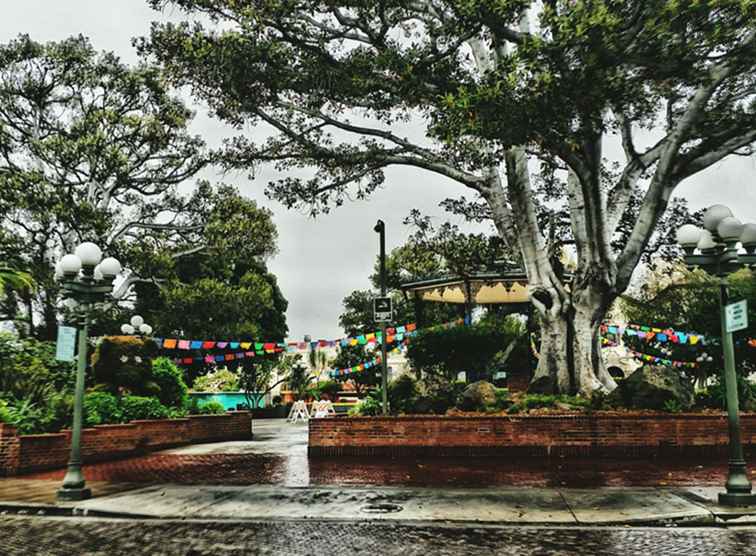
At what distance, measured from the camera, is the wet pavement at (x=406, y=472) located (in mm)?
8750

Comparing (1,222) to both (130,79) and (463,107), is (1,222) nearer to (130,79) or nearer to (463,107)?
(130,79)

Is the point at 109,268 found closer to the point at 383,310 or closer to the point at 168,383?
the point at 383,310

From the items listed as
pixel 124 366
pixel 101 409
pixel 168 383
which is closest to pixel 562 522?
pixel 101 409

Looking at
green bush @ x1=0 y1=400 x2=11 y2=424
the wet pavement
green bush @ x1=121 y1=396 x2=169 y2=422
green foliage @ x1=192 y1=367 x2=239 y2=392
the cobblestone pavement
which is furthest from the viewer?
green foliage @ x1=192 y1=367 x2=239 y2=392

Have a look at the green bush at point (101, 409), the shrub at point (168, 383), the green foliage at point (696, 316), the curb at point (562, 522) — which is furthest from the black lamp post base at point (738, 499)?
the shrub at point (168, 383)

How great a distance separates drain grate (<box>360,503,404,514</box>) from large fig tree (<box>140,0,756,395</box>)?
5506 millimetres

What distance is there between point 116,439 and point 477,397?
7.74 metres

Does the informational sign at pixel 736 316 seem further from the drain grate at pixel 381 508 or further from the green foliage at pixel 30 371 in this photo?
the green foliage at pixel 30 371

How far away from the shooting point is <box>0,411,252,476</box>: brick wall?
10555 millimetres

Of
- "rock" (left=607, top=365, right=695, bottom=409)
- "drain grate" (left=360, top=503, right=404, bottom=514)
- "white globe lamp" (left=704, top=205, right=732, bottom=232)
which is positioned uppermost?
"white globe lamp" (left=704, top=205, right=732, bottom=232)

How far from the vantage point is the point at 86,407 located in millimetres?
13406

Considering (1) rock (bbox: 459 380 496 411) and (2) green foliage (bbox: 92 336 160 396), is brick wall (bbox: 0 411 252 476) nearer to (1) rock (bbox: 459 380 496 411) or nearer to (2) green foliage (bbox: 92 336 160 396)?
(2) green foliage (bbox: 92 336 160 396)

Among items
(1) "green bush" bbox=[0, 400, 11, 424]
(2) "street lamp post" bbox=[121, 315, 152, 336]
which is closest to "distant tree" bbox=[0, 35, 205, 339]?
(2) "street lamp post" bbox=[121, 315, 152, 336]

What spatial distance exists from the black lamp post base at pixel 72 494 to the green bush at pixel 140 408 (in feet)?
21.2
